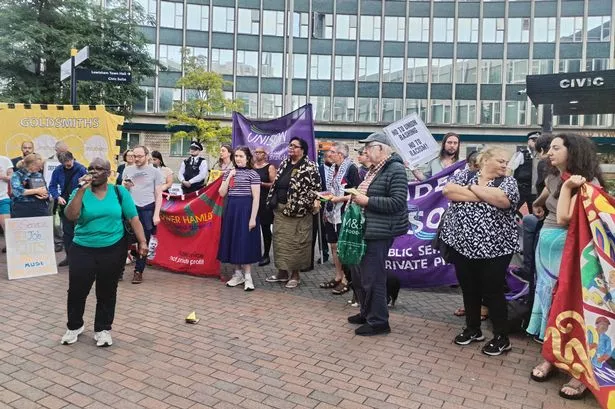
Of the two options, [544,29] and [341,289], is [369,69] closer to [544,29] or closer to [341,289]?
[544,29]

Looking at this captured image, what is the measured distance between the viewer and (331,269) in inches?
335

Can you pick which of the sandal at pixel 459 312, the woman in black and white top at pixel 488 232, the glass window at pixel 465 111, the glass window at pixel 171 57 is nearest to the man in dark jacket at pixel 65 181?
the sandal at pixel 459 312

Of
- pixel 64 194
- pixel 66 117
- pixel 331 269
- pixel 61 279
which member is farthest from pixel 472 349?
pixel 66 117

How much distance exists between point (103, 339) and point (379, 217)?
278cm

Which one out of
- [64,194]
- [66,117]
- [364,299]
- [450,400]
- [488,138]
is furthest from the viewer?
[488,138]

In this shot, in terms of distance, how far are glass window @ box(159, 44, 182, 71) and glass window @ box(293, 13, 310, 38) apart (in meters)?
9.81

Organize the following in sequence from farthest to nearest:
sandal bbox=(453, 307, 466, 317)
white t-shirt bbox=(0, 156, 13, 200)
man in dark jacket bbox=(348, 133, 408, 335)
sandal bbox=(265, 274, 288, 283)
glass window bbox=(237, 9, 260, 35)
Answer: glass window bbox=(237, 9, 260, 35)
white t-shirt bbox=(0, 156, 13, 200)
sandal bbox=(265, 274, 288, 283)
sandal bbox=(453, 307, 466, 317)
man in dark jacket bbox=(348, 133, 408, 335)

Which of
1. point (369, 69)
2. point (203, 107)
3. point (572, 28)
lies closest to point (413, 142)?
point (203, 107)

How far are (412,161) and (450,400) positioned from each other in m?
3.98

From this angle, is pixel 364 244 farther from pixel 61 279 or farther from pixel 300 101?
pixel 300 101

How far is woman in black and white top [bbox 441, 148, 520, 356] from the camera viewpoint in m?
4.51

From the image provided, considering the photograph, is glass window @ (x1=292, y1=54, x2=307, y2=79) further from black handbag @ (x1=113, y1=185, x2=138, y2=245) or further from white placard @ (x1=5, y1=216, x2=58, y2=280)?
black handbag @ (x1=113, y1=185, x2=138, y2=245)

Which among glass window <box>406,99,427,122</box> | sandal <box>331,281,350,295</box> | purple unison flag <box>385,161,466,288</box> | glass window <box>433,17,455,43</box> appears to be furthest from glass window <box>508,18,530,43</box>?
sandal <box>331,281,350,295</box>

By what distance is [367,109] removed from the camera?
4397 cm
